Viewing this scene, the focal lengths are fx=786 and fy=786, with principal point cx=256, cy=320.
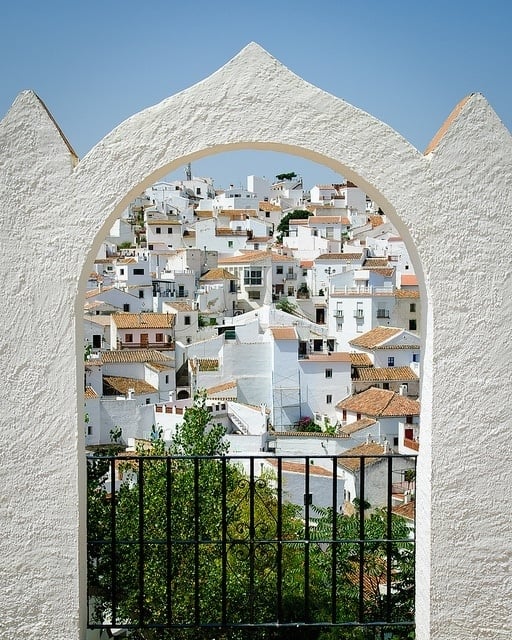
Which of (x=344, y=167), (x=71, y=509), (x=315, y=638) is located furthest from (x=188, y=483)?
(x=344, y=167)

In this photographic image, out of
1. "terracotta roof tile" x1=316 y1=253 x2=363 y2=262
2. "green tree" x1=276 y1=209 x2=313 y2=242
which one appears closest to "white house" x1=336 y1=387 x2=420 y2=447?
"terracotta roof tile" x1=316 y1=253 x2=363 y2=262

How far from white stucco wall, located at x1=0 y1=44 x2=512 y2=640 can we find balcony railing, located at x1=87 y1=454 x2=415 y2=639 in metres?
0.28

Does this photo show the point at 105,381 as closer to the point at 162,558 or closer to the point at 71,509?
the point at 162,558

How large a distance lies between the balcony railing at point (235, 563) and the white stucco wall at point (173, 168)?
0.92ft

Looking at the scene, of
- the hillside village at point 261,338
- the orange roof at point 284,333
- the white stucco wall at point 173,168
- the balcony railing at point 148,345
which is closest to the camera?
the white stucco wall at point 173,168

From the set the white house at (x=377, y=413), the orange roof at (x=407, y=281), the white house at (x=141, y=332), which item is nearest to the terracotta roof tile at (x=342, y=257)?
the orange roof at (x=407, y=281)

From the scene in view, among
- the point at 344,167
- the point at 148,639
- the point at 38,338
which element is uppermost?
the point at 344,167

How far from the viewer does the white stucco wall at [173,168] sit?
2.64 metres

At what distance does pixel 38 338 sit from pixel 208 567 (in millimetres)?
3063

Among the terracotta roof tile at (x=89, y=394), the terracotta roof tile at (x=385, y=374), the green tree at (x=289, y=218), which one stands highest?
the green tree at (x=289, y=218)

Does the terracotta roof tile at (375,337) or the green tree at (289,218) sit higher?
the green tree at (289,218)

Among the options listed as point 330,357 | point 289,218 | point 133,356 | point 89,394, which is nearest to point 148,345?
point 133,356

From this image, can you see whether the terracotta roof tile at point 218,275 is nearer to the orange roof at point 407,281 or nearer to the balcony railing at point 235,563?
the orange roof at point 407,281

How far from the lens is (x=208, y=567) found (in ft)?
17.2
